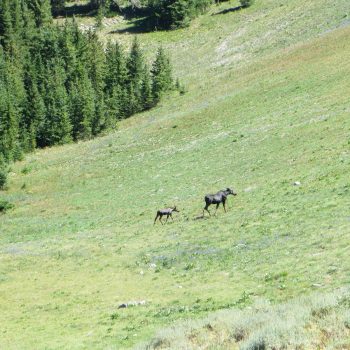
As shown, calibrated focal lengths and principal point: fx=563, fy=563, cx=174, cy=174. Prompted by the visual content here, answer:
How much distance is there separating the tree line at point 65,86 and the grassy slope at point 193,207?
18.1 ft

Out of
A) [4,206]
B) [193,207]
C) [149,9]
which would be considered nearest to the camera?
[193,207]

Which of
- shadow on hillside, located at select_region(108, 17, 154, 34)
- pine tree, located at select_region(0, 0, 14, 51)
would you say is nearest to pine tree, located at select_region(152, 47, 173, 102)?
pine tree, located at select_region(0, 0, 14, 51)

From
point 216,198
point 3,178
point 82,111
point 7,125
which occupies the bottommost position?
point 3,178

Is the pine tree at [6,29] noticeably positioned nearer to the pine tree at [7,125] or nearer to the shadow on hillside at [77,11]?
the pine tree at [7,125]

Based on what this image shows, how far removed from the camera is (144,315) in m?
22.5

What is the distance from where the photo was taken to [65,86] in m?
111

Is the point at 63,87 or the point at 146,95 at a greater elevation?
the point at 63,87

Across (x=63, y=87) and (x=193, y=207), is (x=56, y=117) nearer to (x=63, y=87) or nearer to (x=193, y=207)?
(x=63, y=87)

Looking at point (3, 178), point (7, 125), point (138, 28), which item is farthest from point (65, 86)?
point (3, 178)

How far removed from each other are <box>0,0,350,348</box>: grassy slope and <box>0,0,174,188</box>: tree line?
551 cm

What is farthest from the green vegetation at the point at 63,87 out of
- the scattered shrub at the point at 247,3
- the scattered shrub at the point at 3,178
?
the scattered shrub at the point at 247,3

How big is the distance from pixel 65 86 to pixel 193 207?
75.4m

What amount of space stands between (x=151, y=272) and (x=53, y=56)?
9698 cm

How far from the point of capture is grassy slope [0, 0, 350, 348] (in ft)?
77.0
